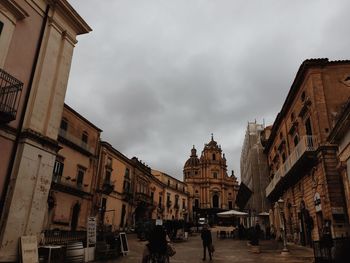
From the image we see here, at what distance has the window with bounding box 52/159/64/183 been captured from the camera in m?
24.5

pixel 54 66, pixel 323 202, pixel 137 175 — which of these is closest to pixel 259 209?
pixel 137 175

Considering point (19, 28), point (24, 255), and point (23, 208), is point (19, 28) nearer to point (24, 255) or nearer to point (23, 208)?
point (23, 208)

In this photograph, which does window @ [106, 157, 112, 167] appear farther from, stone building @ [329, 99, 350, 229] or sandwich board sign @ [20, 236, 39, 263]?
stone building @ [329, 99, 350, 229]

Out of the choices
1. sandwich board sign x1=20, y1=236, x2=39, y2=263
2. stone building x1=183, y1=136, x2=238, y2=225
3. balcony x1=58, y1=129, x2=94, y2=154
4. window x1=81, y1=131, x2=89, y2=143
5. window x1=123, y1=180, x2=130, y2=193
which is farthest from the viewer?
stone building x1=183, y1=136, x2=238, y2=225

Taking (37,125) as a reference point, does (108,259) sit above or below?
below

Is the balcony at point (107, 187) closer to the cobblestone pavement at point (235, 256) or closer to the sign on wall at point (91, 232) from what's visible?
the cobblestone pavement at point (235, 256)

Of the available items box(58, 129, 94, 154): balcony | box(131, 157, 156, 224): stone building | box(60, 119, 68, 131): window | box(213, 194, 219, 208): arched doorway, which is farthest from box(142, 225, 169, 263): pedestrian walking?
box(213, 194, 219, 208): arched doorway

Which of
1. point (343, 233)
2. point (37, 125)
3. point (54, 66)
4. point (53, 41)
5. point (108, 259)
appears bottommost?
point (108, 259)

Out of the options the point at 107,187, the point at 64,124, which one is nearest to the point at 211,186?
the point at 107,187

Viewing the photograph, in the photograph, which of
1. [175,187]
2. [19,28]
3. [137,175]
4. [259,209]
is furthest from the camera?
[175,187]

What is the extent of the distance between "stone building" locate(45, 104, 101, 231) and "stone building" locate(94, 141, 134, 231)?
1.38 meters

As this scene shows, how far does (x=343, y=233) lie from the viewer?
49.2ft

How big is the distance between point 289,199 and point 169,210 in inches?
1433

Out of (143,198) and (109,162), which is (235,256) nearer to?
(109,162)
